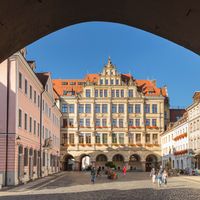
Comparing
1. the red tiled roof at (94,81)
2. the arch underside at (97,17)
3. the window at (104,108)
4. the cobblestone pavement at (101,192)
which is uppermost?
the red tiled roof at (94,81)

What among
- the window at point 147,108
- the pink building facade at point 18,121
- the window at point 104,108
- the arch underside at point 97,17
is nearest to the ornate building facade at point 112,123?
the window at point 147,108

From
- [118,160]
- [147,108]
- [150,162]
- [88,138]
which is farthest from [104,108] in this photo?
[150,162]

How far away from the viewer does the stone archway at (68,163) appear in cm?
8462

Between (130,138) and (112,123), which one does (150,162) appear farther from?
(112,123)

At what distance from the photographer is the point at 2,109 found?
100 feet

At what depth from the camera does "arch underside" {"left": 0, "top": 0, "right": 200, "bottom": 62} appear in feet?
15.5

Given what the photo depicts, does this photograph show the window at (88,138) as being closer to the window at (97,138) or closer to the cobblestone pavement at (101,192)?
the window at (97,138)

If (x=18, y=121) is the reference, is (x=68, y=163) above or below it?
below

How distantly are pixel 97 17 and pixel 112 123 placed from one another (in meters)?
79.5


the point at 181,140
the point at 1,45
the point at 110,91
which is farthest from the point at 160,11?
the point at 110,91

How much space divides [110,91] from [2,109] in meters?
54.0

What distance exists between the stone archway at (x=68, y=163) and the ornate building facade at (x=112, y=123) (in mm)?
282

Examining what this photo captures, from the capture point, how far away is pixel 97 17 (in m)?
5.50

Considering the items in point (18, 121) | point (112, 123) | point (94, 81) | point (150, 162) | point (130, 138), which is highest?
point (94, 81)
